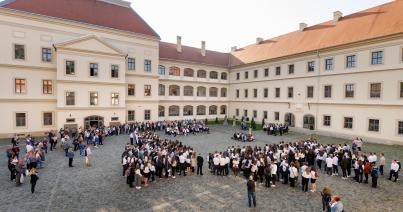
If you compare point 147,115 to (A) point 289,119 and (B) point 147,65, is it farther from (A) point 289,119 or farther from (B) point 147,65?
(A) point 289,119

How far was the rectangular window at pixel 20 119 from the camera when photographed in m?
25.9

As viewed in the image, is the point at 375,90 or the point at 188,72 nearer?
the point at 375,90

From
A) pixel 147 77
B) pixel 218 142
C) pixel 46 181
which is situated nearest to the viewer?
pixel 46 181

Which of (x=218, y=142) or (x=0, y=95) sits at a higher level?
(x=0, y=95)

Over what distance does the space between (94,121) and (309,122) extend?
29597 mm

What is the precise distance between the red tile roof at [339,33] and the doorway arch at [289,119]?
9491 mm

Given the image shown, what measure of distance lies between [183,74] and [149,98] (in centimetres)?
976

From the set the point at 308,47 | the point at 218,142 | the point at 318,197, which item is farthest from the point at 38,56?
the point at 308,47

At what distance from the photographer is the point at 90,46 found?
2817 cm

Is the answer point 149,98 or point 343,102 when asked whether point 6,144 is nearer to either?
point 149,98

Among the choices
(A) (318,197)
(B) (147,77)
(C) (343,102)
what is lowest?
(A) (318,197)

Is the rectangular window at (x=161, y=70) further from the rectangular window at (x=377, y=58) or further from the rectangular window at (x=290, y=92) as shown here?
the rectangular window at (x=377, y=58)

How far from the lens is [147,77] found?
35062 mm

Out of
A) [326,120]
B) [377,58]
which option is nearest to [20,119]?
[326,120]
